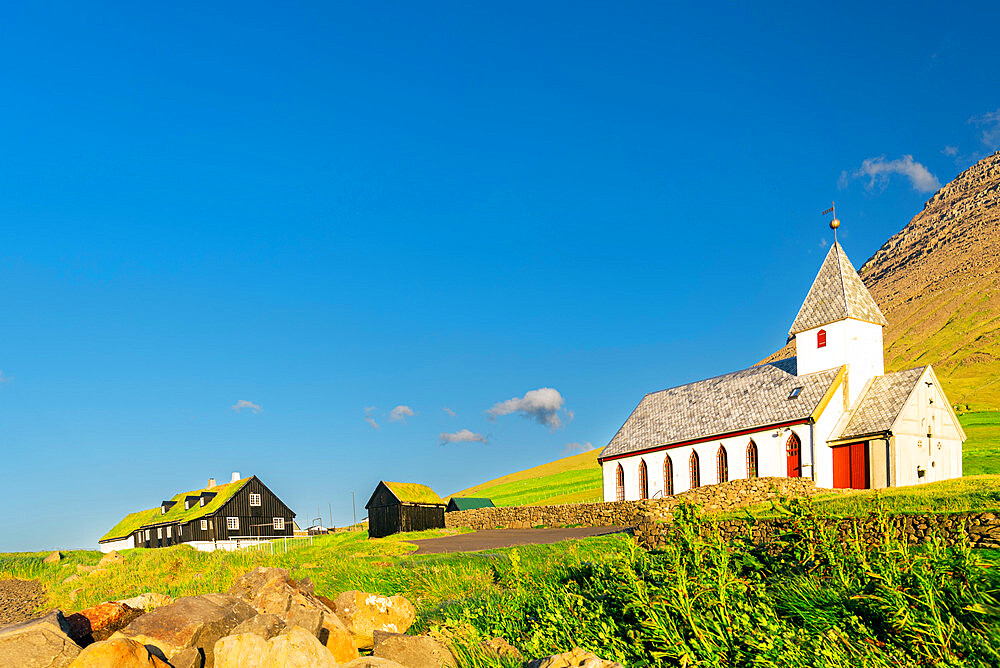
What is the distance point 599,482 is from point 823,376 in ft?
144

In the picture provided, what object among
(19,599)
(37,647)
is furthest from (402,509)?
(37,647)

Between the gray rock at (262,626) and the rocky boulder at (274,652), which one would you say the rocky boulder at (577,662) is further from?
Answer: the gray rock at (262,626)

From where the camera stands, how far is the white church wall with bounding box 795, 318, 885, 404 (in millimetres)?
41156

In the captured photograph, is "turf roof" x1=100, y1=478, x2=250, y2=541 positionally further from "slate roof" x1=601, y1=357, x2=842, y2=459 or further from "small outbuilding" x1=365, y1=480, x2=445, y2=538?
"slate roof" x1=601, y1=357, x2=842, y2=459

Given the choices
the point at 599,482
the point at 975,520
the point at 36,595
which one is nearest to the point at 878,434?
the point at 975,520

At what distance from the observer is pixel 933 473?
37.7 m

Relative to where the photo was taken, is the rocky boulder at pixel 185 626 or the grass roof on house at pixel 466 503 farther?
the grass roof on house at pixel 466 503

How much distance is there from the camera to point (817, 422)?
37.7 metres

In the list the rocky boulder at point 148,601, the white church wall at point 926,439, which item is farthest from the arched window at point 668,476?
the rocky boulder at point 148,601

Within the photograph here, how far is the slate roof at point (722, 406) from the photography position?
4022 cm

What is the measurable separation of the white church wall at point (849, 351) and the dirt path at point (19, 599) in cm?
4036

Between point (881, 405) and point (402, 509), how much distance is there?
34.4 meters

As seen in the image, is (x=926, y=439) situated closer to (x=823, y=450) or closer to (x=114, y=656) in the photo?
(x=823, y=450)

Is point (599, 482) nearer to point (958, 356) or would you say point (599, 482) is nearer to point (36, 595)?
point (36, 595)
